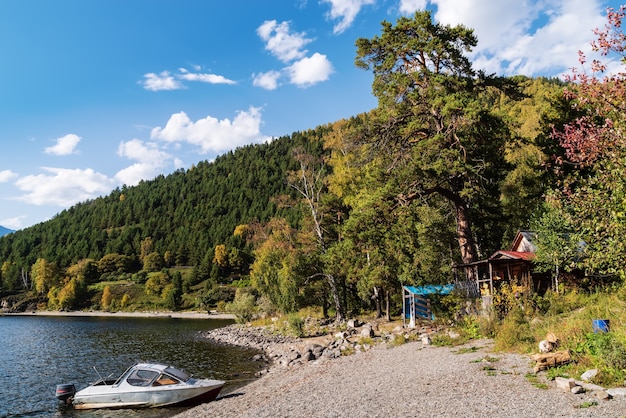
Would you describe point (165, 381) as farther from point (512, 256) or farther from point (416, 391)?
Answer: point (512, 256)

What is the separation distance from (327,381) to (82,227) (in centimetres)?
21705

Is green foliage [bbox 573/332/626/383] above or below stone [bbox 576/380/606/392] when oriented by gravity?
above

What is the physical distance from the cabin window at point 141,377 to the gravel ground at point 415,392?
3.10 meters

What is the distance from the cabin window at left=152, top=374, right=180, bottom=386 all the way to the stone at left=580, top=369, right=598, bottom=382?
48.2 ft

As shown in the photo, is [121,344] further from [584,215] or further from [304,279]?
[584,215]

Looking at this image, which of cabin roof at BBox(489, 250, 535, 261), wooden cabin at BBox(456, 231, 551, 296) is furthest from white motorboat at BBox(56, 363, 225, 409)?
cabin roof at BBox(489, 250, 535, 261)

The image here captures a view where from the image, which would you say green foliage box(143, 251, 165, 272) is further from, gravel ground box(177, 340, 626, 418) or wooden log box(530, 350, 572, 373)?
wooden log box(530, 350, 572, 373)

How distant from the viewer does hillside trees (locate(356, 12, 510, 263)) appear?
21.2m

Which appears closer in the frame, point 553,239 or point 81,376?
point 553,239

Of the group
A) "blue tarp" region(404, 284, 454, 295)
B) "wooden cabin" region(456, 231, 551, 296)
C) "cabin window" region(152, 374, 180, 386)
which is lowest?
"cabin window" region(152, 374, 180, 386)

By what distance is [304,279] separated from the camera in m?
38.5

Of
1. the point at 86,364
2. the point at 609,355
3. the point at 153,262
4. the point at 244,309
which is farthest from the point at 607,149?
the point at 153,262

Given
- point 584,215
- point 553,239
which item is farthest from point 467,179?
point 584,215

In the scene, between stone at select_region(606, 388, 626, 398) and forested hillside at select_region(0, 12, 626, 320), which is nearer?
stone at select_region(606, 388, 626, 398)
